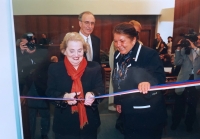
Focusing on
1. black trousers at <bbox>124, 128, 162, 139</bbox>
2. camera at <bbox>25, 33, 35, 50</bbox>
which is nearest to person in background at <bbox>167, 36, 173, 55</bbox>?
black trousers at <bbox>124, 128, 162, 139</bbox>

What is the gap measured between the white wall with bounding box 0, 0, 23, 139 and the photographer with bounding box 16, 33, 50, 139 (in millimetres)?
31

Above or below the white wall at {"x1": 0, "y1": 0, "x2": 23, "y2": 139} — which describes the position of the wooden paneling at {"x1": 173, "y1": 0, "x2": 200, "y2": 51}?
above

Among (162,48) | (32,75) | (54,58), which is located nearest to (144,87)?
(162,48)

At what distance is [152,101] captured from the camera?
959mm

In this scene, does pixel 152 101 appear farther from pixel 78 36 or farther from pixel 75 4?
pixel 75 4

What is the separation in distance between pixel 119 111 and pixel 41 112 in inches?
15.5

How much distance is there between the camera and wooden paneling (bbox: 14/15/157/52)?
90 cm

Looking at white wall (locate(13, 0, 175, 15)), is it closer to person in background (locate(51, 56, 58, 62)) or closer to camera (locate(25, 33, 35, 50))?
camera (locate(25, 33, 35, 50))

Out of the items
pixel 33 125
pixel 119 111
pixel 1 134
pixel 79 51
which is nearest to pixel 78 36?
pixel 79 51

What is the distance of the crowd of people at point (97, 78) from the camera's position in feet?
3.00

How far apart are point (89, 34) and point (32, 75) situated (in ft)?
1.14

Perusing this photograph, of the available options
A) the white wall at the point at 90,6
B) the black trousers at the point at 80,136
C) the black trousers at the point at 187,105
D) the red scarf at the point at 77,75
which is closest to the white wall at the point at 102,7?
the white wall at the point at 90,6

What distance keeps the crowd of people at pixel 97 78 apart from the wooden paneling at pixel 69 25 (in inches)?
0.9

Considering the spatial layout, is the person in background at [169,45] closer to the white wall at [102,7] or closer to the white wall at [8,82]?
the white wall at [102,7]
